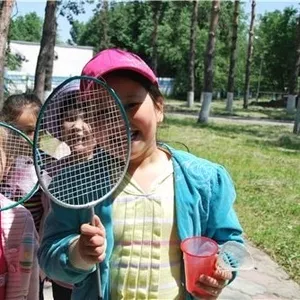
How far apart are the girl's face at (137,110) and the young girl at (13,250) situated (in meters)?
0.61

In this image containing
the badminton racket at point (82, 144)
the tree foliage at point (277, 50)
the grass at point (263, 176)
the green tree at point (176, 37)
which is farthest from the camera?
the tree foliage at point (277, 50)

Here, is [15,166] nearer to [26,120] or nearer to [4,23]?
[26,120]

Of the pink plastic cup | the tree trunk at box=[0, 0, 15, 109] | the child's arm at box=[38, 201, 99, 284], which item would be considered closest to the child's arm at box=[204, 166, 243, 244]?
the pink plastic cup

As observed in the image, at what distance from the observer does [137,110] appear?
1742 mm

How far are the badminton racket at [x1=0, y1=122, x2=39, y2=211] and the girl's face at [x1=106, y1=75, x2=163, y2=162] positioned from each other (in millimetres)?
514

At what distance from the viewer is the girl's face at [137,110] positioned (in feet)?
5.70

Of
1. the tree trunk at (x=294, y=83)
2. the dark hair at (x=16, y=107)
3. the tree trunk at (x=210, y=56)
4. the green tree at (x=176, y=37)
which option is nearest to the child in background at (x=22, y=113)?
the dark hair at (x=16, y=107)

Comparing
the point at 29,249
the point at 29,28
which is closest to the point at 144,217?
the point at 29,249

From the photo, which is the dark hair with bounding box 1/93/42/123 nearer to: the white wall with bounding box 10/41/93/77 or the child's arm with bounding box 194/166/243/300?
the child's arm with bounding box 194/166/243/300

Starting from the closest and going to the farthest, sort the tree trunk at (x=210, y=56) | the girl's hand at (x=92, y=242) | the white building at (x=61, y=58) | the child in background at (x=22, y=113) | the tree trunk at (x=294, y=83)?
the girl's hand at (x=92, y=242) < the child in background at (x=22, y=113) < the tree trunk at (x=210, y=56) < the tree trunk at (x=294, y=83) < the white building at (x=61, y=58)

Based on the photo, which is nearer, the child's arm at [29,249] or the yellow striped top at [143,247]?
the yellow striped top at [143,247]

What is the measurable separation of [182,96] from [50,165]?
49378 mm

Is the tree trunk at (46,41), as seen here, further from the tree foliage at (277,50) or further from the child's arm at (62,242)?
the tree foliage at (277,50)

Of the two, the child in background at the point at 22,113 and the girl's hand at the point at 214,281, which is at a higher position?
the child in background at the point at 22,113
